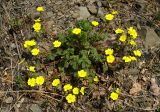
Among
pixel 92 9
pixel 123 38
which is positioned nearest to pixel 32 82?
pixel 123 38

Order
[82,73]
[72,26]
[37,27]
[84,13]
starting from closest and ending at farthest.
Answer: [82,73] → [37,27] → [72,26] → [84,13]

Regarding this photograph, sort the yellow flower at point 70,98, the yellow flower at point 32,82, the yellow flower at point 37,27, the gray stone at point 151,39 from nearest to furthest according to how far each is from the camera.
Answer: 1. the yellow flower at point 70,98
2. the yellow flower at point 32,82
3. the yellow flower at point 37,27
4. the gray stone at point 151,39

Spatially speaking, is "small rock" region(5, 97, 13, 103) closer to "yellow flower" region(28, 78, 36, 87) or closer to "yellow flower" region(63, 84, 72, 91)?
"yellow flower" region(28, 78, 36, 87)

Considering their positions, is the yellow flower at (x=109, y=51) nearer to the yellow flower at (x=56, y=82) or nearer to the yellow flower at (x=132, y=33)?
the yellow flower at (x=132, y=33)

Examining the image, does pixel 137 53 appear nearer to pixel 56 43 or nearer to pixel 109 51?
pixel 109 51

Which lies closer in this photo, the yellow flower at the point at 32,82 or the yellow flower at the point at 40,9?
the yellow flower at the point at 32,82

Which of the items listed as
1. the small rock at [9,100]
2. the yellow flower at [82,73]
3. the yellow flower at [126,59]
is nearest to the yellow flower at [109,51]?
the yellow flower at [126,59]

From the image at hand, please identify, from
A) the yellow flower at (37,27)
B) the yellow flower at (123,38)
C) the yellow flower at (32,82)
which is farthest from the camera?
Result: the yellow flower at (37,27)

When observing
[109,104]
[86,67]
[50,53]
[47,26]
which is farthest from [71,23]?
[109,104]
